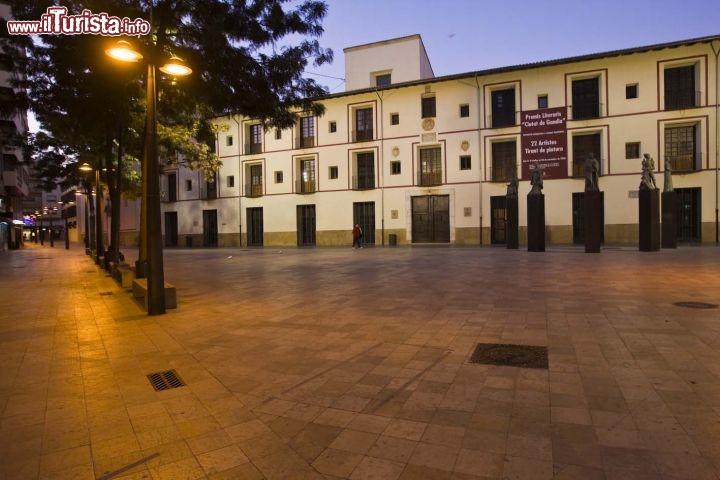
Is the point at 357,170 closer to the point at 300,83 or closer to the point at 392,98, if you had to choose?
the point at 392,98

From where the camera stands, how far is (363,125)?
37.5 meters

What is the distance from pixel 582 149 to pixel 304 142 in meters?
21.0

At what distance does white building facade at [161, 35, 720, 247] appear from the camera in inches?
1145

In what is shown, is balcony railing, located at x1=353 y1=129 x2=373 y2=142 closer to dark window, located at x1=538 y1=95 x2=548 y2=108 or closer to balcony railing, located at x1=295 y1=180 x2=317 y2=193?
balcony railing, located at x1=295 y1=180 x2=317 y2=193

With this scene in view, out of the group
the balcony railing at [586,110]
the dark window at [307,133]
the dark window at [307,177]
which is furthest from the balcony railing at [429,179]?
the dark window at [307,133]

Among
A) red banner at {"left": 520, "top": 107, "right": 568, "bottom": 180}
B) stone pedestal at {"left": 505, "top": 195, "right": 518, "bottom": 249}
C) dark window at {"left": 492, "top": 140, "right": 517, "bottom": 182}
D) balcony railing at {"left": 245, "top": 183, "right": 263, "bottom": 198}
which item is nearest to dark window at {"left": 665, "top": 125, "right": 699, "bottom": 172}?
red banner at {"left": 520, "top": 107, "right": 568, "bottom": 180}

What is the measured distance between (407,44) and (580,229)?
2087 cm

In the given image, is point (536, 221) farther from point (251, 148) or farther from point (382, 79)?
point (251, 148)

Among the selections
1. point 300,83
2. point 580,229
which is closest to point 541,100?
point 580,229

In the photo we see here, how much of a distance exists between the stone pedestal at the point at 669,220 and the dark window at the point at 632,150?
7.65 meters

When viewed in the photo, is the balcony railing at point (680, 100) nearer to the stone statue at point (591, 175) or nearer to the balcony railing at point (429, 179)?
the stone statue at point (591, 175)

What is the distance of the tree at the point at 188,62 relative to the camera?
1033cm

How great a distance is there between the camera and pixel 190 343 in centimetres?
622

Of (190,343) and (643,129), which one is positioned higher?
(643,129)
